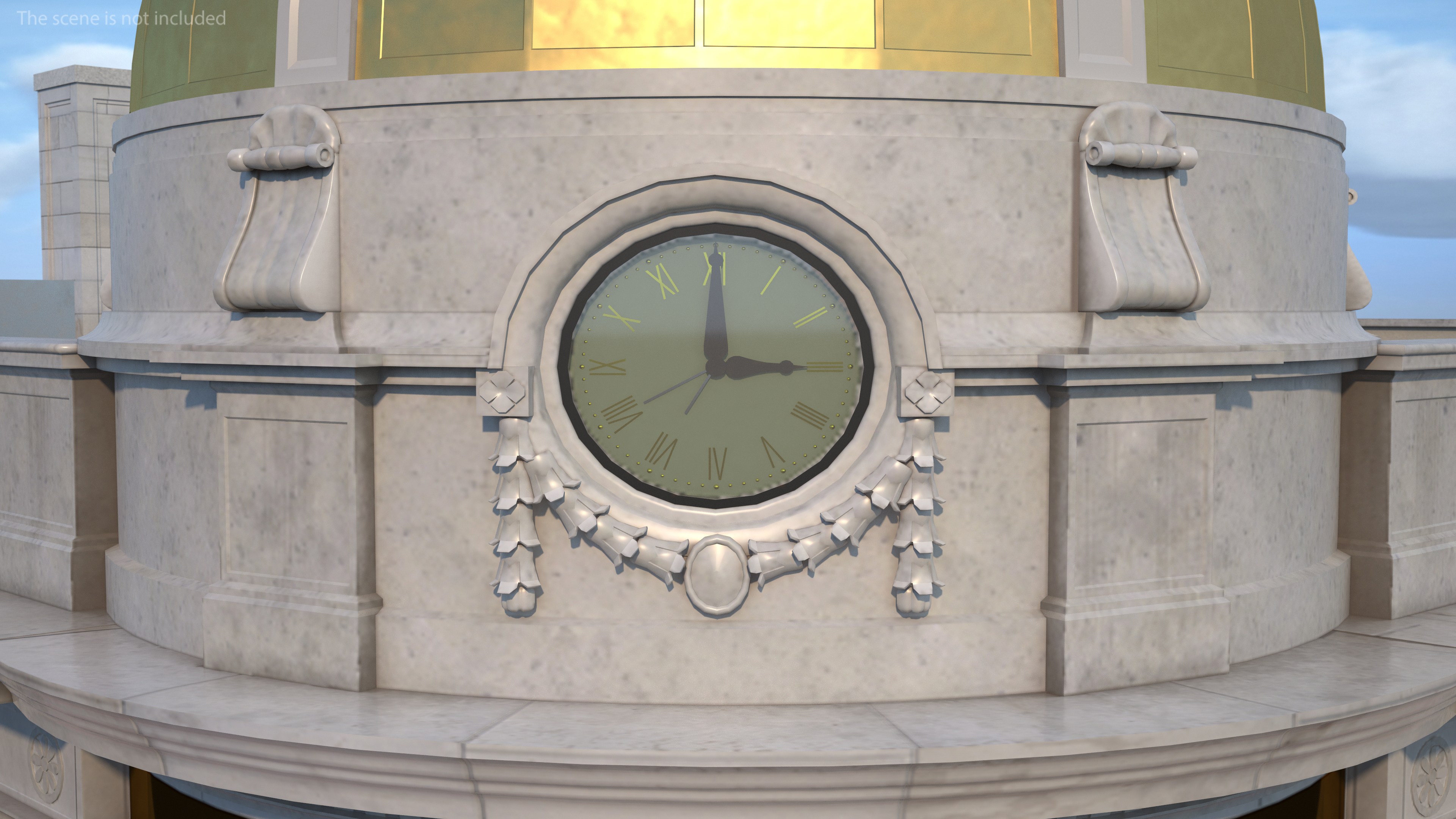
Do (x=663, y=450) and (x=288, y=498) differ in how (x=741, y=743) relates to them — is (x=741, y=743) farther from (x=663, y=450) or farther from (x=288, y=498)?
(x=288, y=498)

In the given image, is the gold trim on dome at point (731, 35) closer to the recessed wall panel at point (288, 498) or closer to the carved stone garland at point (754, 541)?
the carved stone garland at point (754, 541)

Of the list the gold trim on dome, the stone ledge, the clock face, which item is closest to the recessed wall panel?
the stone ledge

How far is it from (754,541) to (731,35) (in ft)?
10.1

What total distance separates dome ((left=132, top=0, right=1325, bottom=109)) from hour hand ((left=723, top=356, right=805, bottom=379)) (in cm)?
180

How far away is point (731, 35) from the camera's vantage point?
667 cm

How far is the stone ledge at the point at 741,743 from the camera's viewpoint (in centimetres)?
592

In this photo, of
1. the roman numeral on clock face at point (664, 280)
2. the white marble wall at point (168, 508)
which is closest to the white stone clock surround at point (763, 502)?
the roman numeral on clock face at point (664, 280)

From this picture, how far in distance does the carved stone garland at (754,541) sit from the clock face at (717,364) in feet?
1.08

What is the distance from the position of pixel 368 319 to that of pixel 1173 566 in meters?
5.47

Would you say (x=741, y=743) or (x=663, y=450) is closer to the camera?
(x=741, y=743)

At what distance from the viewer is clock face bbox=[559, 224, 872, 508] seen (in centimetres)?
666

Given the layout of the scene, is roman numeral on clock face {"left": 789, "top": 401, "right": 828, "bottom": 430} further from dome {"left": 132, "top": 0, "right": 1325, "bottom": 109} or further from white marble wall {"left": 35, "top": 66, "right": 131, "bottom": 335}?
white marble wall {"left": 35, "top": 66, "right": 131, "bottom": 335}

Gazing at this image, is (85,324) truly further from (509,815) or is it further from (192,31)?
(509,815)

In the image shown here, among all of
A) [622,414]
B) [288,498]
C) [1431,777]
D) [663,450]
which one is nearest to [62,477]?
[288,498]
